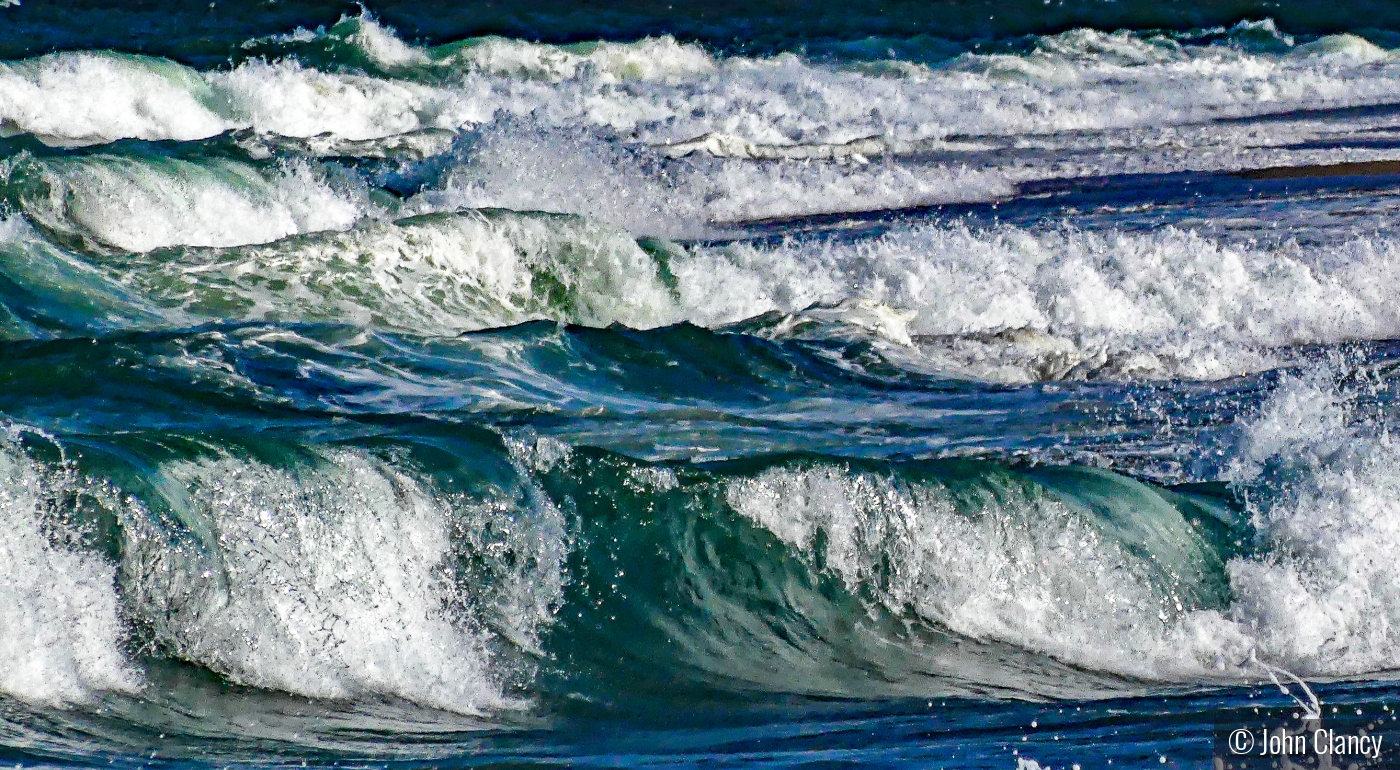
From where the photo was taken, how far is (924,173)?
17.9 meters

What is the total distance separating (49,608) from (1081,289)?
8064 mm

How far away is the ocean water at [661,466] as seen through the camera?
16.1 ft

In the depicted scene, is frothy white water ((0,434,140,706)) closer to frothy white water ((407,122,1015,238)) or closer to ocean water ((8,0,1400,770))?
ocean water ((8,0,1400,770))

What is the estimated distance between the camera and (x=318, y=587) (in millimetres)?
5125

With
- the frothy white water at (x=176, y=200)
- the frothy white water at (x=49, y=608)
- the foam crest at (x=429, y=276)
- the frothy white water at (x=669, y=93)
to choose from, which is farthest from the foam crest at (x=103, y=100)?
the frothy white water at (x=49, y=608)

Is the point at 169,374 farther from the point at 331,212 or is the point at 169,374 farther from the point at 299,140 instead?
the point at 299,140

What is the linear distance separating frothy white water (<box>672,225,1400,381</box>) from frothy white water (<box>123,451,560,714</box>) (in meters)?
4.77

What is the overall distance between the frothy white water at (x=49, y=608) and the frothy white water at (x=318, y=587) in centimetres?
15

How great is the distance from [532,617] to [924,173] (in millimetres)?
13120

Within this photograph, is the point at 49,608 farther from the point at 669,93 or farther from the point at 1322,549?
the point at 669,93

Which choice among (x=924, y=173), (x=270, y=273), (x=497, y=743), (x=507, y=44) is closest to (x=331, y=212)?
(x=270, y=273)

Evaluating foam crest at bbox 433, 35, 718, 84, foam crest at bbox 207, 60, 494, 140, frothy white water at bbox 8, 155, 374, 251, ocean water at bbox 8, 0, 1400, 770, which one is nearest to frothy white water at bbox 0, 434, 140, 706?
ocean water at bbox 8, 0, 1400, 770

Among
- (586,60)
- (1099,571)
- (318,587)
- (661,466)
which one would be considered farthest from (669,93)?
(318,587)

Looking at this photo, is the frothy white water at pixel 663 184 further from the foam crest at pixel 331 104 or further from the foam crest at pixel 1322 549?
the foam crest at pixel 1322 549
